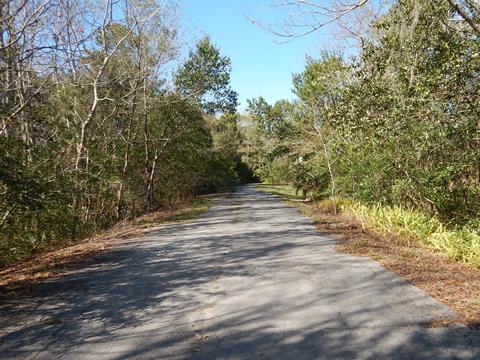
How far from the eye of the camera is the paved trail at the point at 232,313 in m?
4.27

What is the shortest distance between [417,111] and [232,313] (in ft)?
23.6

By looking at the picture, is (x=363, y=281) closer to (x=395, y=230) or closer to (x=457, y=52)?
(x=395, y=230)

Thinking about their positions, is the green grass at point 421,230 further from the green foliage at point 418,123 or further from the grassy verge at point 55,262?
the grassy verge at point 55,262

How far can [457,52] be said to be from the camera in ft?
32.5

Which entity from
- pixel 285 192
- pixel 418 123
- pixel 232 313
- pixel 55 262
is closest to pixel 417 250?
pixel 418 123

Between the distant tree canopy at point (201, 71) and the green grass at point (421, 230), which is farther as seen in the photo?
the distant tree canopy at point (201, 71)

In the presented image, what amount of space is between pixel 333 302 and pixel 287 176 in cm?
2440

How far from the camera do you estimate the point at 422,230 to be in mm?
10164

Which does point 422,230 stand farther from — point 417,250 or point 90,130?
point 90,130

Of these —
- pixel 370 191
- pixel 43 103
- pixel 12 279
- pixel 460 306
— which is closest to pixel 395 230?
pixel 370 191

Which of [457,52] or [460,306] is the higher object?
→ [457,52]

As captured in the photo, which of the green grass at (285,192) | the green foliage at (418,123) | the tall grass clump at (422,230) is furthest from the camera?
the green grass at (285,192)

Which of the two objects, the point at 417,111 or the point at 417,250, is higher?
the point at 417,111

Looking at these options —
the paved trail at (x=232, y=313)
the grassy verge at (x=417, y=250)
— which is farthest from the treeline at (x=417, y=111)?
the paved trail at (x=232, y=313)
